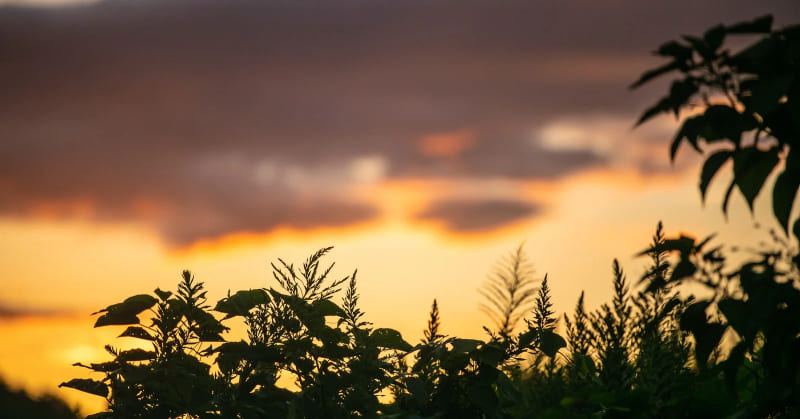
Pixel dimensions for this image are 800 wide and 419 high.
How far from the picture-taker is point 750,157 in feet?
8.69

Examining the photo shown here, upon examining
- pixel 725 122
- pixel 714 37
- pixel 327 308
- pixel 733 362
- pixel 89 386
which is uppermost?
pixel 714 37

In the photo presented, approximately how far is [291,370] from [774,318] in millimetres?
2196

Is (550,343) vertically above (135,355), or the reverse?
(135,355)

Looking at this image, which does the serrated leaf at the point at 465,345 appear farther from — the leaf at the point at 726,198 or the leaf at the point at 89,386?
the leaf at the point at 89,386

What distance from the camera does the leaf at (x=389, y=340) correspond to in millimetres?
3580

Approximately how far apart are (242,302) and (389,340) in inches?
30.6

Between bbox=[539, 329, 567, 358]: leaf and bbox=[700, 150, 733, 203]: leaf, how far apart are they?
1.05m

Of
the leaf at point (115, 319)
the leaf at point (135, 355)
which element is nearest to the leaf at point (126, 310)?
the leaf at point (115, 319)

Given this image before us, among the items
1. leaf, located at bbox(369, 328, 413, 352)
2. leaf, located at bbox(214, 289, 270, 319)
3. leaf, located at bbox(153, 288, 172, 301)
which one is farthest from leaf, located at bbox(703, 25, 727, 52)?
leaf, located at bbox(153, 288, 172, 301)

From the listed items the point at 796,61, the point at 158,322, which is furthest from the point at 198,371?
the point at 796,61

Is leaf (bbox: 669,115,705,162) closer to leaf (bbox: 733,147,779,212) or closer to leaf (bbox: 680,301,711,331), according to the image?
leaf (bbox: 733,147,779,212)

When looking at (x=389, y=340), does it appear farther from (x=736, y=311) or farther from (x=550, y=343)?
(x=736, y=311)

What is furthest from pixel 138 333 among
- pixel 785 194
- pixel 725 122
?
pixel 785 194

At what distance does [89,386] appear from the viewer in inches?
148
